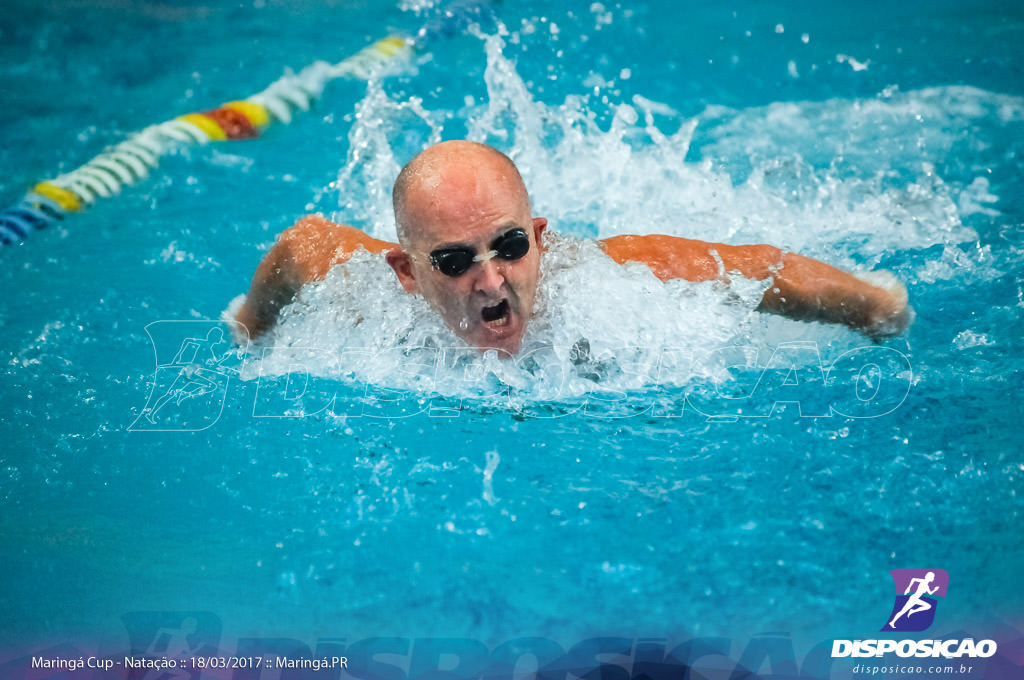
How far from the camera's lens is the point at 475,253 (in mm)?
2160

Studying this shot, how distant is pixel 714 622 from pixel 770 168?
7.45 feet

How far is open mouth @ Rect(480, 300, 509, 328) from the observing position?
89.7 inches

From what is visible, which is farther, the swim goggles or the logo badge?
the swim goggles

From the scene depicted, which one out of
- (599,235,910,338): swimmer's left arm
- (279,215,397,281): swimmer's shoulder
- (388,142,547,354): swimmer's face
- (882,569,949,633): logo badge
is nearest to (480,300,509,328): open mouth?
(388,142,547,354): swimmer's face

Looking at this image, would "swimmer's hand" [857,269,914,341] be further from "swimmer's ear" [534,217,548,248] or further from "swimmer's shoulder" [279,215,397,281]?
"swimmer's shoulder" [279,215,397,281]

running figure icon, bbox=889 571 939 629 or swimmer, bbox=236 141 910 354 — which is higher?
swimmer, bbox=236 141 910 354

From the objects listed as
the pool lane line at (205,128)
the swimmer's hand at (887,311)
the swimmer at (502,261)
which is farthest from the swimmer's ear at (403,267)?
the pool lane line at (205,128)

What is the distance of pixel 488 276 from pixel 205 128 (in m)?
2.93

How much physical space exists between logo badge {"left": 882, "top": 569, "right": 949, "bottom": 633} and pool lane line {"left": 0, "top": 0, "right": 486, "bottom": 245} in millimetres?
3630

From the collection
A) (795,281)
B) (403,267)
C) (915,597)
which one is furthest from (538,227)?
(915,597)

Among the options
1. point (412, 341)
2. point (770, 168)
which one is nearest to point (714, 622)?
point (412, 341)

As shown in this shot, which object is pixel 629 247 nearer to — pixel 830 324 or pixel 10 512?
pixel 830 324

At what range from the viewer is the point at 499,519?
2.20 metres

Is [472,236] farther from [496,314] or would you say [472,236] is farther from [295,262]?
[295,262]
